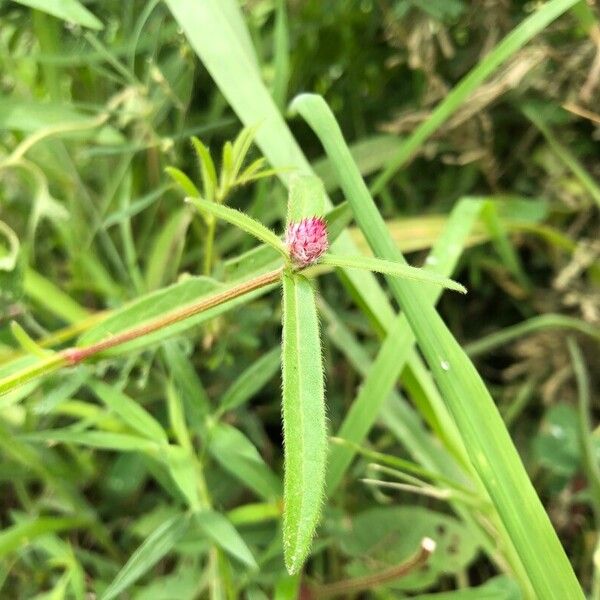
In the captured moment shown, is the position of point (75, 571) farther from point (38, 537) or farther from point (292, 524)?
point (292, 524)

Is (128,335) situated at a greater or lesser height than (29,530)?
greater

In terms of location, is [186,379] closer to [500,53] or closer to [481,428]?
[481,428]

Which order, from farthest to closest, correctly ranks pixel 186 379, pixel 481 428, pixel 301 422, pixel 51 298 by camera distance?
1. pixel 51 298
2. pixel 186 379
3. pixel 481 428
4. pixel 301 422

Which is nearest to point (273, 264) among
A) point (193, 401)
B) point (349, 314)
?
point (193, 401)

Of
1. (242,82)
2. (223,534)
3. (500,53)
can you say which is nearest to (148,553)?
(223,534)

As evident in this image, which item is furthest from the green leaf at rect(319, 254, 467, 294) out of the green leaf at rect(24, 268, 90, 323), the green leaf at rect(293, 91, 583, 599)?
the green leaf at rect(24, 268, 90, 323)
